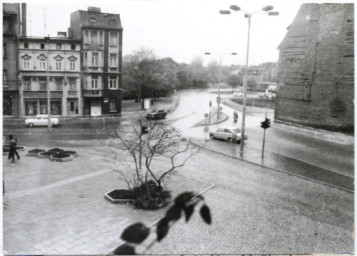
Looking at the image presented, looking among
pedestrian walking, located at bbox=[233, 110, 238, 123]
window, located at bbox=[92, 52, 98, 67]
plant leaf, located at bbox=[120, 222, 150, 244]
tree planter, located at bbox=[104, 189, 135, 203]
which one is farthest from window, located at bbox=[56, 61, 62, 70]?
plant leaf, located at bbox=[120, 222, 150, 244]

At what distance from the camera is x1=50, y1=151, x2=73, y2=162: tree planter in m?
14.7

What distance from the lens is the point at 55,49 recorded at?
14.9m

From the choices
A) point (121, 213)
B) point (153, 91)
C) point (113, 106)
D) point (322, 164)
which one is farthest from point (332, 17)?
point (121, 213)

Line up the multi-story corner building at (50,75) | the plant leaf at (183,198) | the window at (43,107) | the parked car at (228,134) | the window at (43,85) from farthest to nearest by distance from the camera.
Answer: the parked car at (228,134)
the window at (43,85)
the multi-story corner building at (50,75)
the window at (43,107)
the plant leaf at (183,198)

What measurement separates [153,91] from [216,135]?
4.93m

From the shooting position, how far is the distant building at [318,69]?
51.8ft

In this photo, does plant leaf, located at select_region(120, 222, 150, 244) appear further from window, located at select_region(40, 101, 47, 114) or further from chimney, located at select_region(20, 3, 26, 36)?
window, located at select_region(40, 101, 47, 114)

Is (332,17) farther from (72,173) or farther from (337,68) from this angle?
(72,173)

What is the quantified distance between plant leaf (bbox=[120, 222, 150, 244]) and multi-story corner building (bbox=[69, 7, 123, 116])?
8990 mm

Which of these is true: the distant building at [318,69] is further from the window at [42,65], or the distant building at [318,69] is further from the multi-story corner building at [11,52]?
the multi-story corner building at [11,52]

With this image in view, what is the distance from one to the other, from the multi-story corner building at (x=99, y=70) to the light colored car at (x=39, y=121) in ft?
4.72

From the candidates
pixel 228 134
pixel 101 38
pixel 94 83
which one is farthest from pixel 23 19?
pixel 228 134

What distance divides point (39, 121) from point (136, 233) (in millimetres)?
11102

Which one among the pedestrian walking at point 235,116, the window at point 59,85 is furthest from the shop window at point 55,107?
the pedestrian walking at point 235,116
